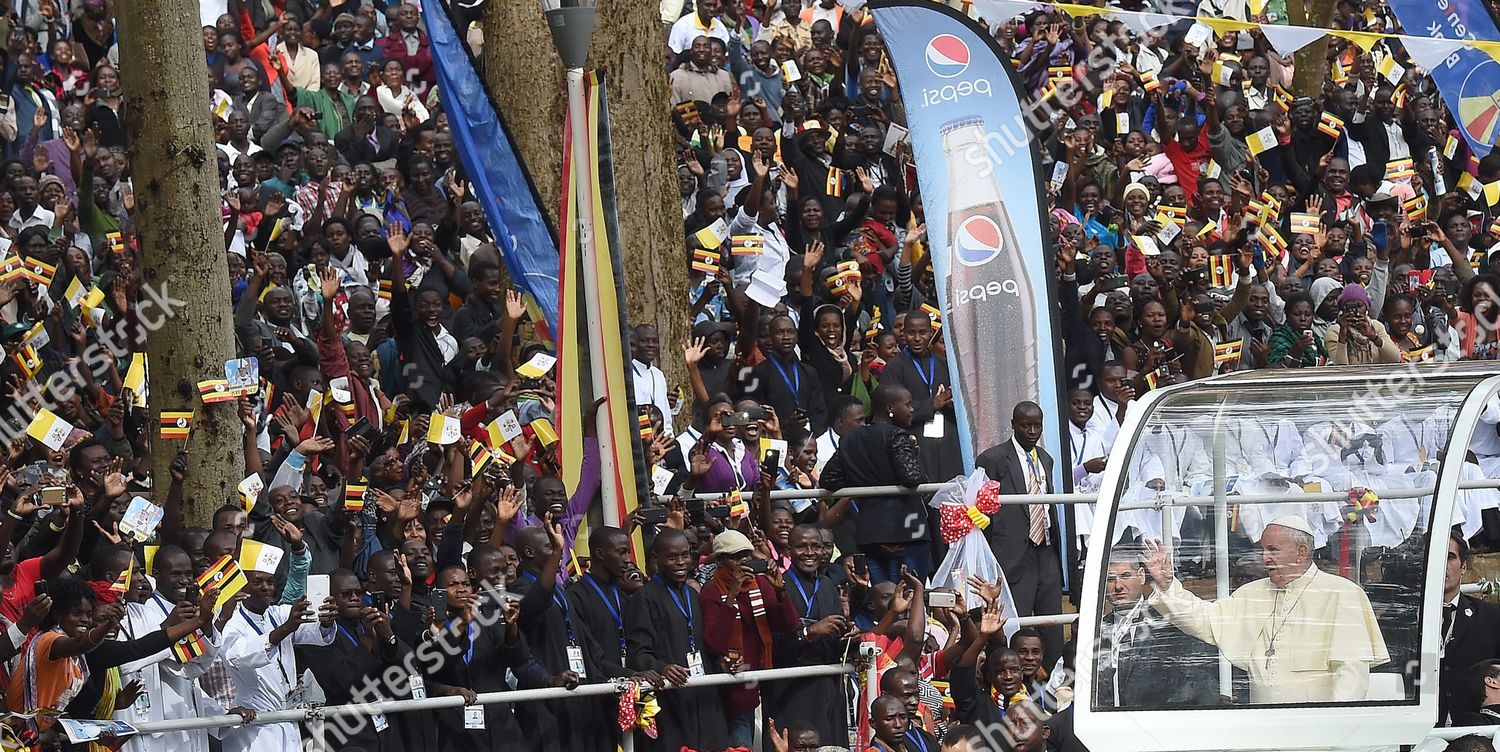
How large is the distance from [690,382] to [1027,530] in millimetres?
2857

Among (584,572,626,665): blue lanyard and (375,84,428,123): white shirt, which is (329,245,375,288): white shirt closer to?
(375,84,428,123): white shirt

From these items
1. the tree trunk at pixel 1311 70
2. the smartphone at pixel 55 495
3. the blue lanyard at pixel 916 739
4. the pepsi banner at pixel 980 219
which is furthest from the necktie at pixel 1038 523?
the tree trunk at pixel 1311 70

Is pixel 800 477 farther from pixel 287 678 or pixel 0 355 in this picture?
pixel 0 355

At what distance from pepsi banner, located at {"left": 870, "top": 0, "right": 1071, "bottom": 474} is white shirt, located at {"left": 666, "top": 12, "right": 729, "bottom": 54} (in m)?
5.75

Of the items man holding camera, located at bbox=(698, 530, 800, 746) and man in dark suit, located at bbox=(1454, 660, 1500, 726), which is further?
man holding camera, located at bbox=(698, 530, 800, 746)

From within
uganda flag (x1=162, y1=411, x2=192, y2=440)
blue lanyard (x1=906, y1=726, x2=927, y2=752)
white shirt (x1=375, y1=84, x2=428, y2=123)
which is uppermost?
white shirt (x1=375, y1=84, x2=428, y2=123)

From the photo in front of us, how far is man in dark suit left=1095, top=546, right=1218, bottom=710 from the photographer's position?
821 cm

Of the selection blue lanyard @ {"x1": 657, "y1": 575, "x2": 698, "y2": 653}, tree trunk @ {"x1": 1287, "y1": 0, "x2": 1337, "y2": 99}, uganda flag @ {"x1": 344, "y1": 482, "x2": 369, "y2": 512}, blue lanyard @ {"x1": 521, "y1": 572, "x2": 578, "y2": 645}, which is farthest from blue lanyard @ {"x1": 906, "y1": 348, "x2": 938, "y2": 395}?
tree trunk @ {"x1": 1287, "y1": 0, "x2": 1337, "y2": 99}

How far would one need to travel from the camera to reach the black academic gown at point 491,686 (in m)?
10.3

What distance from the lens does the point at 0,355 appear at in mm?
13273

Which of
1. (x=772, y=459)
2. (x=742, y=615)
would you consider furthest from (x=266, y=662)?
(x=772, y=459)

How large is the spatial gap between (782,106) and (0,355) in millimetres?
6952

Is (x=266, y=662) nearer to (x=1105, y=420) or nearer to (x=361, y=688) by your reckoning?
(x=361, y=688)

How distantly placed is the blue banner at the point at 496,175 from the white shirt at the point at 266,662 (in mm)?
3235
